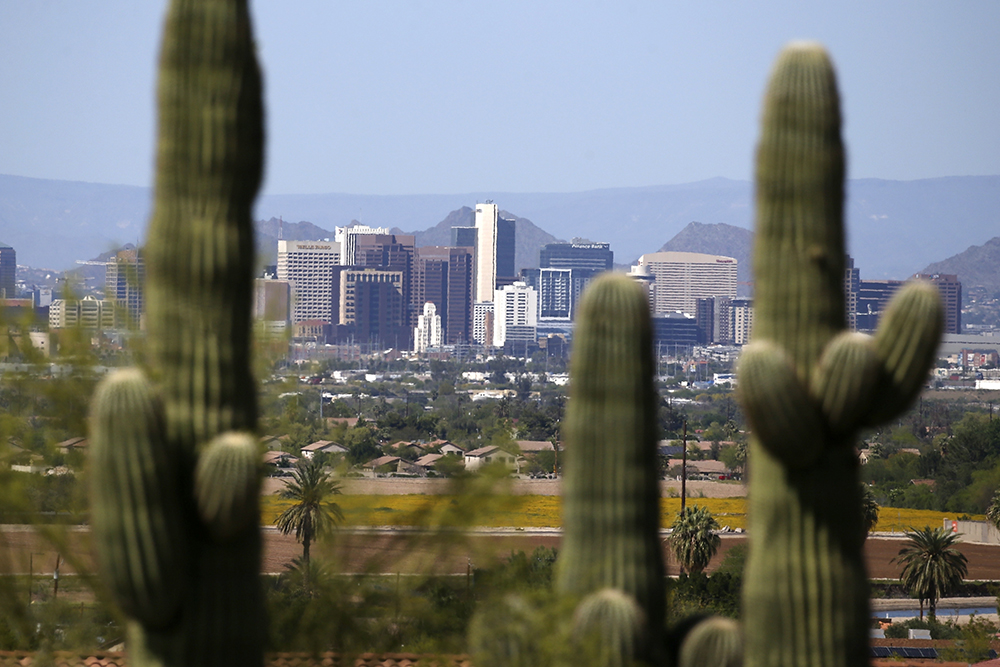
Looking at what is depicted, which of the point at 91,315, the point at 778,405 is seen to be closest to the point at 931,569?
the point at 91,315

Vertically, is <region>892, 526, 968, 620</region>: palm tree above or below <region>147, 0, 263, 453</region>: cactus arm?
below

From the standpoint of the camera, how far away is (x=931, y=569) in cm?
3225

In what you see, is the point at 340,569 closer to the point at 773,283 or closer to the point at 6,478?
the point at 6,478

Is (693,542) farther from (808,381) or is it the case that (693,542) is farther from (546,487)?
(546,487)

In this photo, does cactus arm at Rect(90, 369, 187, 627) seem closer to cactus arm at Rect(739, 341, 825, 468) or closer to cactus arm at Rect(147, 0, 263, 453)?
cactus arm at Rect(147, 0, 263, 453)

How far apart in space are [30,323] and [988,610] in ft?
99.7

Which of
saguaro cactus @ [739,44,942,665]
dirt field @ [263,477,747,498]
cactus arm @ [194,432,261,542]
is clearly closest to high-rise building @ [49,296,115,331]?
cactus arm @ [194,432,261,542]

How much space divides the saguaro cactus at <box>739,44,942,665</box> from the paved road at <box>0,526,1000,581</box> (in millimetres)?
5095

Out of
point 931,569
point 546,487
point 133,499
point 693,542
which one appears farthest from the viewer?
point 546,487

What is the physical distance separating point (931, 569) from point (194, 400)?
29.5 m

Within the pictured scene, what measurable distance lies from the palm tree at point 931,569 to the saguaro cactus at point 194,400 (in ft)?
94.5

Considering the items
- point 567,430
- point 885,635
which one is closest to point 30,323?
point 567,430

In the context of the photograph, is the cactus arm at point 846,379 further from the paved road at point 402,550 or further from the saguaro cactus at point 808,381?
the paved road at point 402,550

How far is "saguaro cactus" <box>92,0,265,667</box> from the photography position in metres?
6.16
